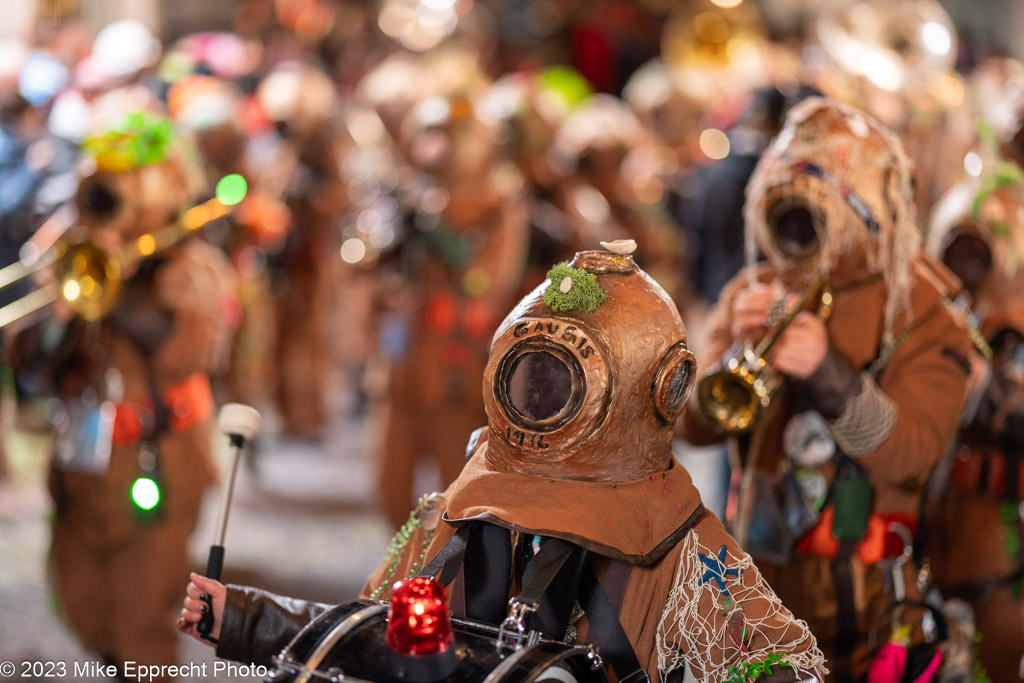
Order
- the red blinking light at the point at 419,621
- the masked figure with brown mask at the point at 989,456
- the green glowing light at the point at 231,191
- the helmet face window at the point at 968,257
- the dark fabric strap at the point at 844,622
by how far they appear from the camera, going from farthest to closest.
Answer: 1. the green glowing light at the point at 231,191
2. the helmet face window at the point at 968,257
3. the masked figure with brown mask at the point at 989,456
4. the dark fabric strap at the point at 844,622
5. the red blinking light at the point at 419,621

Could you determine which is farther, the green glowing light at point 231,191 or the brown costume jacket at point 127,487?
the green glowing light at point 231,191

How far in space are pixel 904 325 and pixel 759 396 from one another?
431 mm

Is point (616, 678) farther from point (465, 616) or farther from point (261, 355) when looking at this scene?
point (261, 355)

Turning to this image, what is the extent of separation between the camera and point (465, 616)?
194 centimetres

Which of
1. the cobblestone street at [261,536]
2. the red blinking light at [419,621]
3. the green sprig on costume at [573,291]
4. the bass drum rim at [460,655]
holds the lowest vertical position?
the cobblestone street at [261,536]

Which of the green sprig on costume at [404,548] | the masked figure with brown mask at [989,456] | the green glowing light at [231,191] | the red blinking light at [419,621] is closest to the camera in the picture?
the red blinking light at [419,621]

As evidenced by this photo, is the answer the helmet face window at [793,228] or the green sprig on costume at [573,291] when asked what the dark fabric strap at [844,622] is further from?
the green sprig on costume at [573,291]

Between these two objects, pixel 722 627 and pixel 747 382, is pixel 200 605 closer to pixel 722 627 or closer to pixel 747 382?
pixel 722 627

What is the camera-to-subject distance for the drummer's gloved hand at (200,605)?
79.6 inches

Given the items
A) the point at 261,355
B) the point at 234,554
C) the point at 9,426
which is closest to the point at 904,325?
the point at 234,554

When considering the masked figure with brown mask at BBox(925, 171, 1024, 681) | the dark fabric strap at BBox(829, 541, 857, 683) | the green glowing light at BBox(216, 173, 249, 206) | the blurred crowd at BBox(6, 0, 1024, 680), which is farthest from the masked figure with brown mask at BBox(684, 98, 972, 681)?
the green glowing light at BBox(216, 173, 249, 206)

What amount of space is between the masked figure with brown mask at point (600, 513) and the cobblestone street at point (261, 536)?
6.46 ft

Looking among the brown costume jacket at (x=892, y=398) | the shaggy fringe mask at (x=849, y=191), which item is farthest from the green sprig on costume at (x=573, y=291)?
the shaggy fringe mask at (x=849, y=191)

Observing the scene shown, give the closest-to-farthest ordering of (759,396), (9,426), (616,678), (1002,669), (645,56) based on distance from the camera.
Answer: (616,678), (759,396), (1002,669), (9,426), (645,56)
